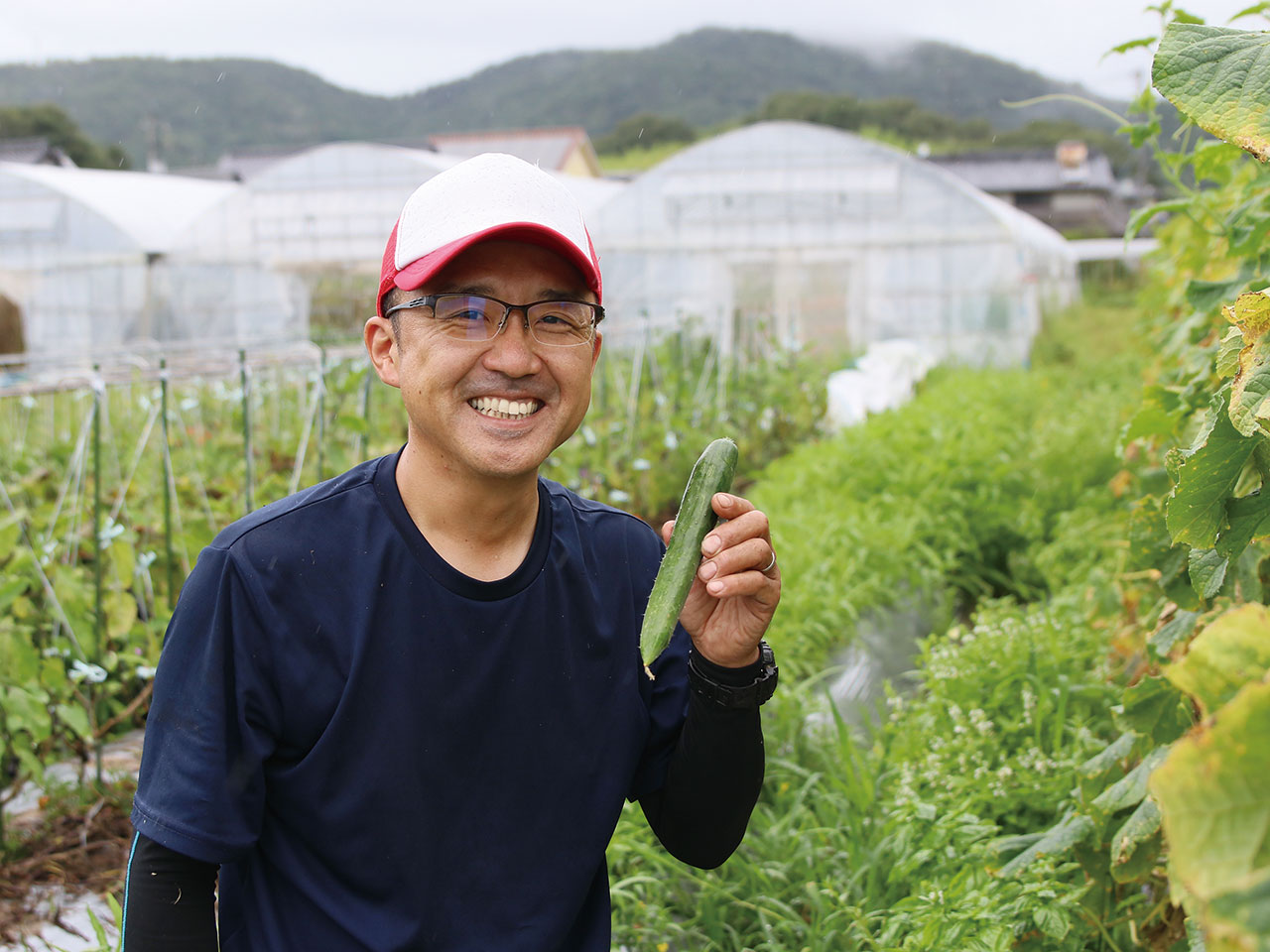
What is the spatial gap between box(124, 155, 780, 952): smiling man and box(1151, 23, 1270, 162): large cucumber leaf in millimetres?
738

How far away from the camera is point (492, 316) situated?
1648 millimetres

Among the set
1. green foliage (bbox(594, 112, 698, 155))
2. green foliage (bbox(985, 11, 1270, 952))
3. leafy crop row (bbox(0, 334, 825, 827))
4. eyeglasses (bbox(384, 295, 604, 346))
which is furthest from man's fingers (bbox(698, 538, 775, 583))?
green foliage (bbox(594, 112, 698, 155))

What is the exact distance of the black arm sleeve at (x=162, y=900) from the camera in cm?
151

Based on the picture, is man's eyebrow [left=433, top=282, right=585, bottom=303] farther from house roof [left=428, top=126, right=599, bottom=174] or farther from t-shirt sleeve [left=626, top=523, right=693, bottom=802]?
house roof [left=428, top=126, right=599, bottom=174]

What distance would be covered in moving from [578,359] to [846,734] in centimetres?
178

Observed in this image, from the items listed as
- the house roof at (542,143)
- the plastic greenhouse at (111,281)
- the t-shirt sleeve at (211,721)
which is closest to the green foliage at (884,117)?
the house roof at (542,143)

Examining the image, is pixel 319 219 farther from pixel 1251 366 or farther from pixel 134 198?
pixel 1251 366

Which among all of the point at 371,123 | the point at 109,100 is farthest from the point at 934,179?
the point at 109,100

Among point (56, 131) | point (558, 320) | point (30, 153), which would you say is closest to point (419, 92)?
point (56, 131)

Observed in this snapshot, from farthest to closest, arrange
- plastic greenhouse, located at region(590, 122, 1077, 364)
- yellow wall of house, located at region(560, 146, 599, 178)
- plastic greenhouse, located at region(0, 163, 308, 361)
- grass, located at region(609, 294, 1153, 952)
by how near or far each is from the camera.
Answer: yellow wall of house, located at region(560, 146, 599, 178), plastic greenhouse, located at region(0, 163, 308, 361), plastic greenhouse, located at region(590, 122, 1077, 364), grass, located at region(609, 294, 1153, 952)

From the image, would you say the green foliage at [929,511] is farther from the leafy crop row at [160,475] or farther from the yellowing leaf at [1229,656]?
the yellowing leaf at [1229,656]

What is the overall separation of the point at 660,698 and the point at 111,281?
15716 millimetres

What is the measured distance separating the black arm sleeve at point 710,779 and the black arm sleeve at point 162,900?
70cm

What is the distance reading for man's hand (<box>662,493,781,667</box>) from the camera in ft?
5.19
